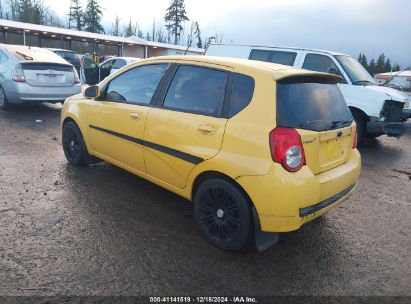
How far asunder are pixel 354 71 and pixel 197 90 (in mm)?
6080

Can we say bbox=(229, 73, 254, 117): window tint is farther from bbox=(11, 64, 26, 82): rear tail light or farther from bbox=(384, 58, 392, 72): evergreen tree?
bbox=(384, 58, 392, 72): evergreen tree

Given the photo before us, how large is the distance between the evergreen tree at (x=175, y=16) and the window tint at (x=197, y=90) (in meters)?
78.1

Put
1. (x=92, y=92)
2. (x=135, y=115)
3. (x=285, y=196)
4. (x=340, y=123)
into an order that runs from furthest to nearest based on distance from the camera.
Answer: (x=92, y=92) → (x=135, y=115) → (x=340, y=123) → (x=285, y=196)

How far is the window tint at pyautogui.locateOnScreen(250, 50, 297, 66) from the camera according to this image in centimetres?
852

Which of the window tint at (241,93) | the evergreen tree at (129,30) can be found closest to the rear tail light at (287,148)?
the window tint at (241,93)

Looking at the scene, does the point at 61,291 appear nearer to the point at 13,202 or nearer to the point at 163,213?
the point at 163,213

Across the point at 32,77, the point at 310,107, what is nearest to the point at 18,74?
the point at 32,77

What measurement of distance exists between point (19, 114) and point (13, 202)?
5.90 m

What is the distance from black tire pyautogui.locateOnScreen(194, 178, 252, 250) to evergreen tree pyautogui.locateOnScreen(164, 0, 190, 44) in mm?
78836

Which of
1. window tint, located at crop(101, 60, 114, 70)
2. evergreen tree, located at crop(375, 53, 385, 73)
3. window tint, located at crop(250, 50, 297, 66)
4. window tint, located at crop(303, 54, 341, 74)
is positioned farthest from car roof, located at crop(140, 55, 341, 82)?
evergreen tree, located at crop(375, 53, 385, 73)

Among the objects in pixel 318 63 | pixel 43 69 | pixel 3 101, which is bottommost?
pixel 3 101

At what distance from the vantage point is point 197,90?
11.7 feet

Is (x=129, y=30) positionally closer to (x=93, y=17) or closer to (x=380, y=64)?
(x=93, y=17)

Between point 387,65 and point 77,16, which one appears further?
point 77,16
